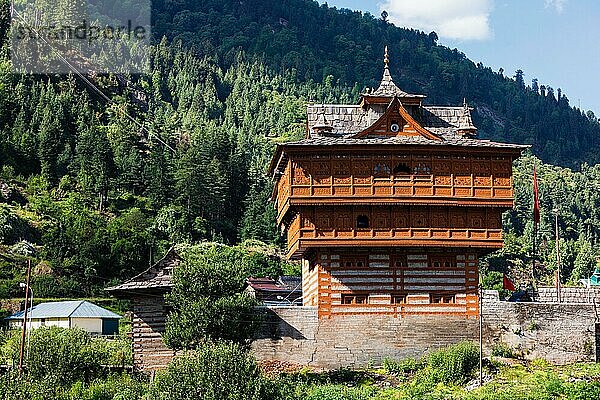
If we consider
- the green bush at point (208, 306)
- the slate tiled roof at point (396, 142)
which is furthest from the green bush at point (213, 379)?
the slate tiled roof at point (396, 142)

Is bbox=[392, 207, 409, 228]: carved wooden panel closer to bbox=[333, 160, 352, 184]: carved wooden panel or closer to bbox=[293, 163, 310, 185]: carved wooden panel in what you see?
bbox=[333, 160, 352, 184]: carved wooden panel

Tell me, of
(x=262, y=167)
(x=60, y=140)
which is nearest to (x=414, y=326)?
(x=60, y=140)

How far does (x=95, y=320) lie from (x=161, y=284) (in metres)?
21.8

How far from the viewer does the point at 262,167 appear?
120m

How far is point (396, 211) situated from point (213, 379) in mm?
14873

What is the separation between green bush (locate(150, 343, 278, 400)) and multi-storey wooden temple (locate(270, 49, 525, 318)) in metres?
11.0

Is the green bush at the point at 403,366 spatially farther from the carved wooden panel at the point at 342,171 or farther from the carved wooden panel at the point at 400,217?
the carved wooden panel at the point at 342,171

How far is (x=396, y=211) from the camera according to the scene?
43906 millimetres

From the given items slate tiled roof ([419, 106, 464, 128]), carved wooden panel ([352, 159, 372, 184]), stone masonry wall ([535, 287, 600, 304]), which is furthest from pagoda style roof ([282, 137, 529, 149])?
stone masonry wall ([535, 287, 600, 304])

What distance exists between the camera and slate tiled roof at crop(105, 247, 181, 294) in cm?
4203

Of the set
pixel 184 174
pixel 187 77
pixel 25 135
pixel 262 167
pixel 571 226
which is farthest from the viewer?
pixel 187 77

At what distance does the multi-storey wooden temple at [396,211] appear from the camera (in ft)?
142

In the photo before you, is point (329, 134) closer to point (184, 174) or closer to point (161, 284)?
point (161, 284)

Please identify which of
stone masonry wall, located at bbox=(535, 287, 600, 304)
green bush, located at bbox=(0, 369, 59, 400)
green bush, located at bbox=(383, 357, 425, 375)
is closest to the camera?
green bush, located at bbox=(0, 369, 59, 400)
